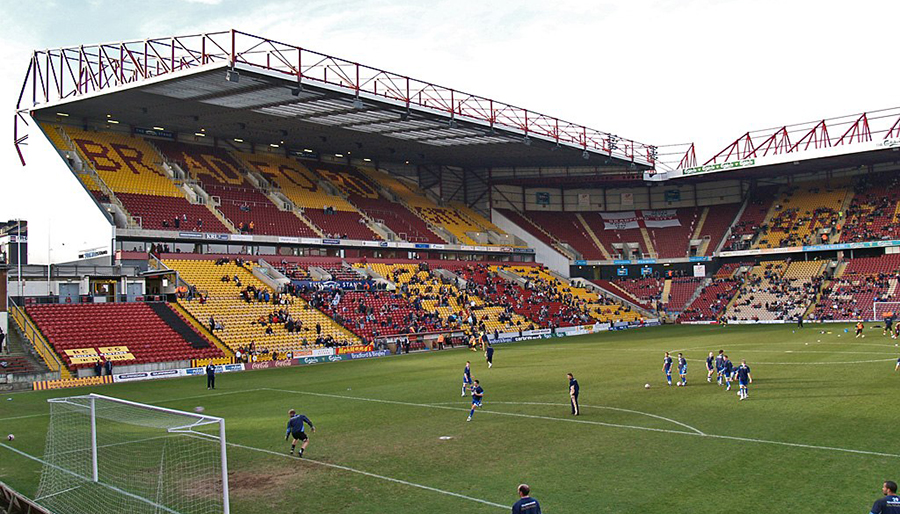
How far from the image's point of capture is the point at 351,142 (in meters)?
67.1

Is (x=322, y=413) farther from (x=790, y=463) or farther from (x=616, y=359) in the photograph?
(x=616, y=359)

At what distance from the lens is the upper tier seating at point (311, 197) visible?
212 feet

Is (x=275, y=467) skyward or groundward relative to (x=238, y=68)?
groundward

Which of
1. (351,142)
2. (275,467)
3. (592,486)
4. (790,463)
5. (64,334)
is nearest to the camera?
(592,486)

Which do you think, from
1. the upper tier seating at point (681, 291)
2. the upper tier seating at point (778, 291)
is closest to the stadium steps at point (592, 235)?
the upper tier seating at point (681, 291)

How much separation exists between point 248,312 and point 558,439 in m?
34.0

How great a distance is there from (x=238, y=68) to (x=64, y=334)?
17.8 meters

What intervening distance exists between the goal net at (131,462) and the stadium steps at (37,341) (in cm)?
1746

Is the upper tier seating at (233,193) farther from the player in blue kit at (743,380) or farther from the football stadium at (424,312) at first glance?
the player in blue kit at (743,380)

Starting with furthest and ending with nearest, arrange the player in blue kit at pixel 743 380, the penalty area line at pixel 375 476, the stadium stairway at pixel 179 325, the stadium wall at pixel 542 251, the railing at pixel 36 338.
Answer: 1. the stadium wall at pixel 542 251
2. the stadium stairway at pixel 179 325
3. the railing at pixel 36 338
4. the player in blue kit at pixel 743 380
5. the penalty area line at pixel 375 476

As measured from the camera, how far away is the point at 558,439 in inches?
731

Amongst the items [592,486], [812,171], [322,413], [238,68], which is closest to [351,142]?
[238,68]

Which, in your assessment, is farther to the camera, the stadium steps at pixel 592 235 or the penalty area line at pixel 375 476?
the stadium steps at pixel 592 235

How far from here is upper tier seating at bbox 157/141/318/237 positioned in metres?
59.1
